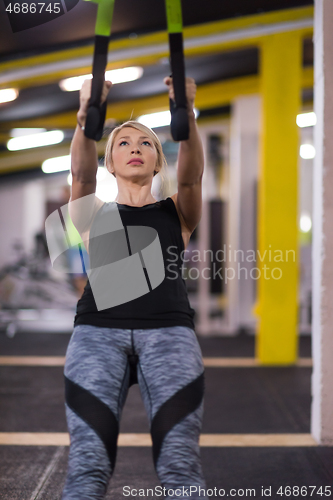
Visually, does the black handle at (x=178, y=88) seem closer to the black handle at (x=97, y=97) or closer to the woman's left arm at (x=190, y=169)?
the woman's left arm at (x=190, y=169)

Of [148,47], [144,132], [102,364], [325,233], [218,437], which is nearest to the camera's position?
[102,364]

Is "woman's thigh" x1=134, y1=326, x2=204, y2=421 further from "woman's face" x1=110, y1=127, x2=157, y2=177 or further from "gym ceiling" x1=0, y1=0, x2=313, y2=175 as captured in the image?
"gym ceiling" x1=0, y1=0, x2=313, y2=175

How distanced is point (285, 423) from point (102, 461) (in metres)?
1.93

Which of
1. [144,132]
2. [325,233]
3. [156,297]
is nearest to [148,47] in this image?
[325,233]

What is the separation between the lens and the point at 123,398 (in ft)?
3.64

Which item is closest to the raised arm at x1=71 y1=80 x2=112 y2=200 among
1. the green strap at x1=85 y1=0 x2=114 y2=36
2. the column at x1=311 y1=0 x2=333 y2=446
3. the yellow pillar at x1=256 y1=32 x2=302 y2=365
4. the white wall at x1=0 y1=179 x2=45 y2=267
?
the green strap at x1=85 y1=0 x2=114 y2=36

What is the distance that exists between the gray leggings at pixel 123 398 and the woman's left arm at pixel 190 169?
0.34 meters

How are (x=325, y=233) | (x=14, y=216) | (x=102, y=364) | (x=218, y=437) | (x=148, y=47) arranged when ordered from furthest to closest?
(x=14, y=216)
(x=148, y=47)
(x=218, y=437)
(x=325, y=233)
(x=102, y=364)

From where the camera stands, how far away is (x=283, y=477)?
6.46 ft

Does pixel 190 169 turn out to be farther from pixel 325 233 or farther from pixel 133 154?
pixel 325 233

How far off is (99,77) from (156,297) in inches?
21.4

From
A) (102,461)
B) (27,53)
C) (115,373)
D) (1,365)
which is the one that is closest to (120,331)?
(115,373)

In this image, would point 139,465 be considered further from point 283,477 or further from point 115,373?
point 115,373

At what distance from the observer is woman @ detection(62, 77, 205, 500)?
3.36 feet
